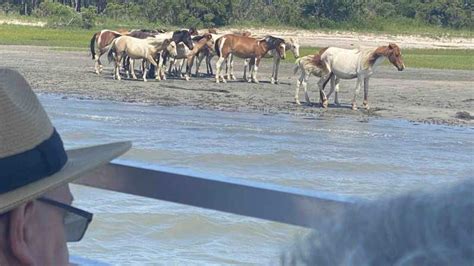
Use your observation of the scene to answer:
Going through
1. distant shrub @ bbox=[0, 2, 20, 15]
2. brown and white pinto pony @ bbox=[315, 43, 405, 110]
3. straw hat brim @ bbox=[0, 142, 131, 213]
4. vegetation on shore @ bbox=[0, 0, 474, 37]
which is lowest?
distant shrub @ bbox=[0, 2, 20, 15]

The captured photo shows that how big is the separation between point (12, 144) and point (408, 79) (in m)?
25.8

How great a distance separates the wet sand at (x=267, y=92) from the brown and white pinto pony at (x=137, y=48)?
624mm

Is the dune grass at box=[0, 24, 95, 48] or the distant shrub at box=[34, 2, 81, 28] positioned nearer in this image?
the dune grass at box=[0, 24, 95, 48]

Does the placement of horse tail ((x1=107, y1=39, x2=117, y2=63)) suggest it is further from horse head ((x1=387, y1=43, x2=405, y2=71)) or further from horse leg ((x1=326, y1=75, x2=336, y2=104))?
horse head ((x1=387, y1=43, x2=405, y2=71))

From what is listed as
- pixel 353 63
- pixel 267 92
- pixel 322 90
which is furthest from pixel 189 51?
pixel 322 90

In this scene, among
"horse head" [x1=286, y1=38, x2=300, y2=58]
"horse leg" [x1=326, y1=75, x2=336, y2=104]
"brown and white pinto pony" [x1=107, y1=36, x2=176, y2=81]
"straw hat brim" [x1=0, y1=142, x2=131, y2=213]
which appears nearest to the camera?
"straw hat brim" [x1=0, y1=142, x2=131, y2=213]

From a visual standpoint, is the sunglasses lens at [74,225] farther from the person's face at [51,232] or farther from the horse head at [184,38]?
the horse head at [184,38]

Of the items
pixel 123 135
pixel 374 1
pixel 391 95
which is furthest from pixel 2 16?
pixel 123 135

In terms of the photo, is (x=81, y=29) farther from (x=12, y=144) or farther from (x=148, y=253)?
(x=12, y=144)

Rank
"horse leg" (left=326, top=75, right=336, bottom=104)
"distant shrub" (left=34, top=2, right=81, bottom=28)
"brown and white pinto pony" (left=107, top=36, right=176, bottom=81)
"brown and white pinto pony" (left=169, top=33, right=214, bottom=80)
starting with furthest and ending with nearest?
1. "distant shrub" (left=34, top=2, right=81, bottom=28)
2. "brown and white pinto pony" (left=169, top=33, right=214, bottom=80)
3. "brown and white pinto pony" (left=107, top=36, right=176, bottom=81)
4. "horse leg" (left=326, top=75, right=336, bottom=104)

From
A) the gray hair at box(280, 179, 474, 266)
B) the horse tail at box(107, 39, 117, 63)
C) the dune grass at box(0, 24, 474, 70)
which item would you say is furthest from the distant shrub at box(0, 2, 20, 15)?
the gray hair at box(280, 179, 474, 266)

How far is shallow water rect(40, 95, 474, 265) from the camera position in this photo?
5.56m

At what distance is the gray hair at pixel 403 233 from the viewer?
91 cm

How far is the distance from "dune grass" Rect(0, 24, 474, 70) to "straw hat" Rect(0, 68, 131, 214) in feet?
105
